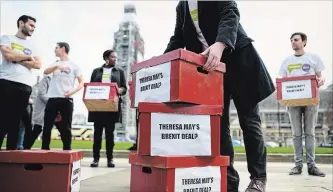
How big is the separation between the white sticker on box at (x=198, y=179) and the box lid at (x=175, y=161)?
2cm

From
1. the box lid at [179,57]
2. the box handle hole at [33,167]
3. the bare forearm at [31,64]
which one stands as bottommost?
the box handle hole at [33,167]

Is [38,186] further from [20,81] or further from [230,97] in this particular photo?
[20,81]

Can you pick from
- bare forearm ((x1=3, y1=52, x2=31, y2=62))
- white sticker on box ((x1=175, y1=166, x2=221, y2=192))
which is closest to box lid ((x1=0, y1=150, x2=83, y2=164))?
white sticker on box ((x1=175, y1=166, x2=221, y2=192))

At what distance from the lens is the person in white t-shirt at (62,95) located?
14.4 feet

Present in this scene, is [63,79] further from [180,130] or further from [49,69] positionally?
[180,130]

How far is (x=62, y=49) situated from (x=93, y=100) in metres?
1.00

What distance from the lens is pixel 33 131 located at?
18.4ft

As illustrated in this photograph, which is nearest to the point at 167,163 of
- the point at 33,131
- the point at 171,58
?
the point at 171,58

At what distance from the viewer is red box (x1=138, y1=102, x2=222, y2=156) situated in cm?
167

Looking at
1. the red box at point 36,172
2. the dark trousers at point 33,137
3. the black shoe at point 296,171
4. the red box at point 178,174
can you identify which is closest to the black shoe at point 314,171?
the black shoe at point 296,171

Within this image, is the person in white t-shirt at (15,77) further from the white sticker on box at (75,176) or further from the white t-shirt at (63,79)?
the white sticker on box at (75,176)

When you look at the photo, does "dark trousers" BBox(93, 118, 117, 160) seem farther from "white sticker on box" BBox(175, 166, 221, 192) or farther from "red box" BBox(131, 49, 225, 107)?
"white sticker on box" BBox(175, 166, 221, 192)

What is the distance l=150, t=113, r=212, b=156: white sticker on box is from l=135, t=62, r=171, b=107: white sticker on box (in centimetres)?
13

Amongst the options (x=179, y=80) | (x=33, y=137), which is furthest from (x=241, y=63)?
(x=33, y=137)
